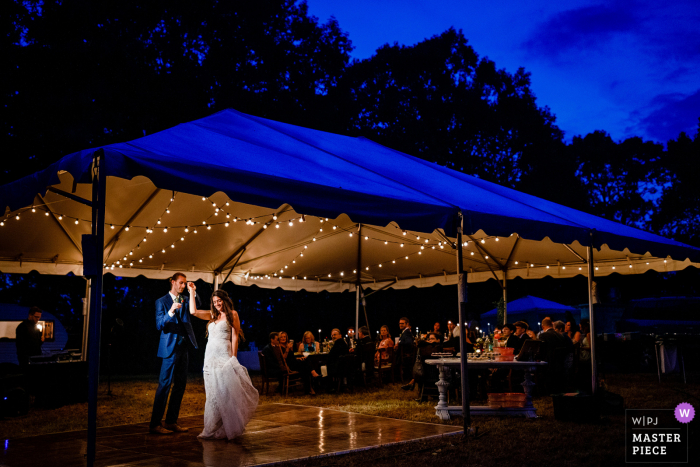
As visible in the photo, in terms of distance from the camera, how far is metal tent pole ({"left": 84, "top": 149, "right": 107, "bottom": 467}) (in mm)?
4355

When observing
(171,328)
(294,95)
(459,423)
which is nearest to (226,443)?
(171,328)

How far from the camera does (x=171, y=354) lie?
6383 mm

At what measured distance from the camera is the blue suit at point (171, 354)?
6.32 m

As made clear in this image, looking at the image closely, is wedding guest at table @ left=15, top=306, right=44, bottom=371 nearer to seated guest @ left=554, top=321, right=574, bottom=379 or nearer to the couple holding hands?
the couple holding hands

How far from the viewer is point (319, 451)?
5328mm

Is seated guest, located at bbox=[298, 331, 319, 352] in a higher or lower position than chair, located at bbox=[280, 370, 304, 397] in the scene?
higher

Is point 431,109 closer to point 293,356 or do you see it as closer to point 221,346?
point 293,356

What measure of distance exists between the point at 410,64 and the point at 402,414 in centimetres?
1700

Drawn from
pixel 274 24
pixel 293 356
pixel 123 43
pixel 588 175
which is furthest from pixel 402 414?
pixel 588 175

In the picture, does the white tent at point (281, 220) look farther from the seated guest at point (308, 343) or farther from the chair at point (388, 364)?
the chair at point (388, 364)

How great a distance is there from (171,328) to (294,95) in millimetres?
12114

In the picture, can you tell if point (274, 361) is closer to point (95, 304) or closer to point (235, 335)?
point (235, 335)

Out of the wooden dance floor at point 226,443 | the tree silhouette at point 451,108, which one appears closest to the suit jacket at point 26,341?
the wooden dance floor at point 226,443

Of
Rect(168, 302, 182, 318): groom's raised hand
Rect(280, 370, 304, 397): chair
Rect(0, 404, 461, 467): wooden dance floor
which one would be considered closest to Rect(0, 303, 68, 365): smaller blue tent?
Rect(280, 370, 304, 397): chair
